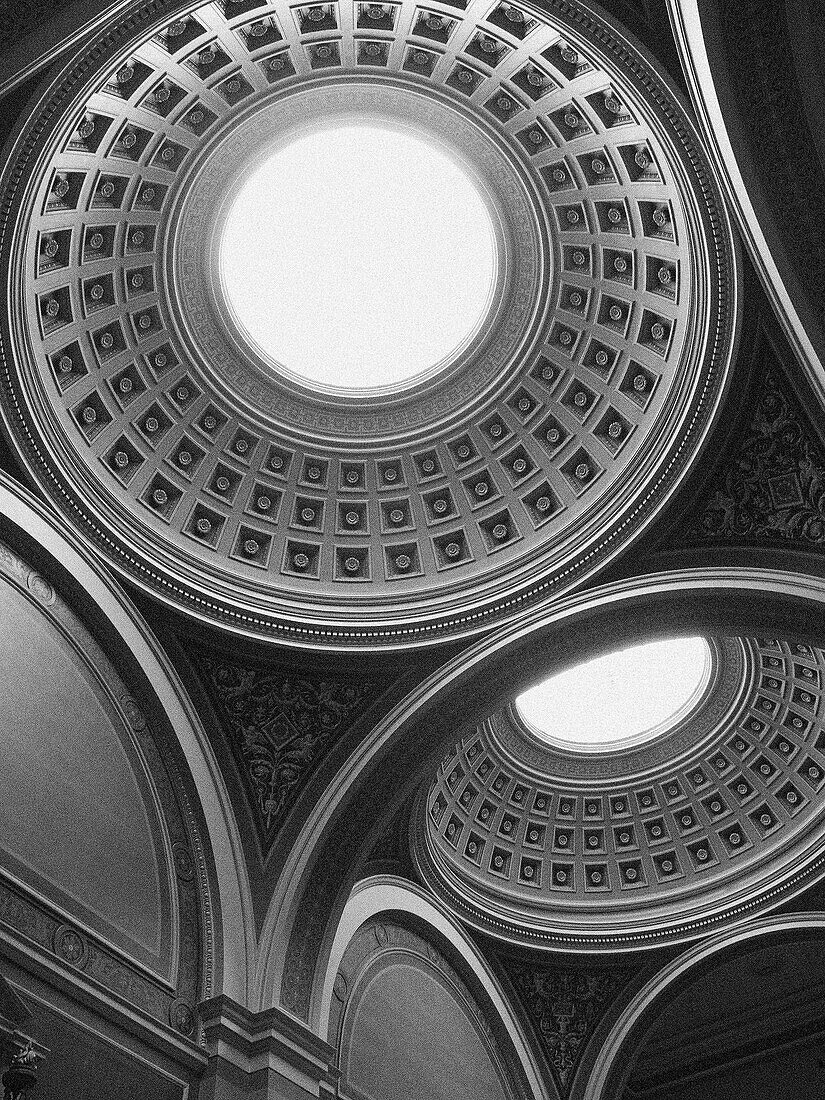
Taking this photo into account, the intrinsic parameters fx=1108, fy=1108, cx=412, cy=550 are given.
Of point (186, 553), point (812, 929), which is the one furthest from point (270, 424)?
point (812, 929)

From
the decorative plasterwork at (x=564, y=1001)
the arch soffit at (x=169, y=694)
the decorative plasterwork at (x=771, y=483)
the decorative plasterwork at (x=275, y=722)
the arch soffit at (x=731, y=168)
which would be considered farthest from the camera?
the decorative plasterwork at (x=564, y=1001)

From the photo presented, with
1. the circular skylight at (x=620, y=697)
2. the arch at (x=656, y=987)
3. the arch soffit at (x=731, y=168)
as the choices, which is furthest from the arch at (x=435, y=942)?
the arch soffit at (x=731, y=168)

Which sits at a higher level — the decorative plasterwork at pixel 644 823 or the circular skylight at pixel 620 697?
the circular skylight at pixel 620 697

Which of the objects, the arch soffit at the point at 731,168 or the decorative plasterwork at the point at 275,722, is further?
the decorative plasterwork at the point at 275,722

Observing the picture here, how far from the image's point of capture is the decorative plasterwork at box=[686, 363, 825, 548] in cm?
1221

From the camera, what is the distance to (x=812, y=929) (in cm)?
1748

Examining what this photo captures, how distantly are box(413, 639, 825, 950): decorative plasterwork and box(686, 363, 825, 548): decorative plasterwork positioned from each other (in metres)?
4.61

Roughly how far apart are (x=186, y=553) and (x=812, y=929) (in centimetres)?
1150

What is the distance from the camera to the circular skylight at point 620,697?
62.1 feet

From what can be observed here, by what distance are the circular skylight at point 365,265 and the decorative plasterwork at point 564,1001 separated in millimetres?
10032

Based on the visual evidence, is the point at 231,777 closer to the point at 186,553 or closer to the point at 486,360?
the point at 186,553

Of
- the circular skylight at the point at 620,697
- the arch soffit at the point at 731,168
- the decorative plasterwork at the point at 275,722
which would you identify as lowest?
the decorative plasterwork at the point at 275,722

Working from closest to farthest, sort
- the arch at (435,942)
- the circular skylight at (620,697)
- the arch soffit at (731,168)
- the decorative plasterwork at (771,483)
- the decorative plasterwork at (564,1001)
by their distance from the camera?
the arch soffit at (731,168), the decorative plasterwork at (771,483), the arch at (435,942), the decorative plasterwork at (564,1001), the circular skylight at (620,697)

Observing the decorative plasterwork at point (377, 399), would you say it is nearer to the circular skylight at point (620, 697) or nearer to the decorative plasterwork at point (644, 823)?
the decorative plasterwork at point (644, 823)
